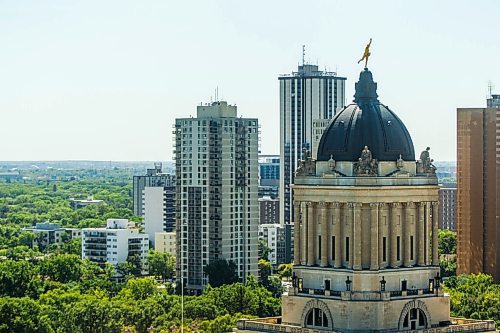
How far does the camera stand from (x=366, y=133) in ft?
196

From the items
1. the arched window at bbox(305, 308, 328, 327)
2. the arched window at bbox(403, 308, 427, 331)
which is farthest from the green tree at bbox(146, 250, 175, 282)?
the arched window at bbox(403, 308, 427, 331)

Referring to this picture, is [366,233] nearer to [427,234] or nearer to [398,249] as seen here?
[398,249]

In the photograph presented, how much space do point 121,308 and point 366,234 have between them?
198 feet

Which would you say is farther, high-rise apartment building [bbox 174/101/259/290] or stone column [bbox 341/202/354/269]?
high-rise apartment building [bbox 174/101/259/290]

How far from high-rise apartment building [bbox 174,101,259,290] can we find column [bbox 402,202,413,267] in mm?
108675

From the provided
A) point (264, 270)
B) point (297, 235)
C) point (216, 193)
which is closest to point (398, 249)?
point (297, 235)

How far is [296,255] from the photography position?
2399 inches

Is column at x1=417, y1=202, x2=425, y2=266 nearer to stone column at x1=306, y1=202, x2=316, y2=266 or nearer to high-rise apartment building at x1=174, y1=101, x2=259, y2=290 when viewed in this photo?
stone column at x1=306, y1=202, x2=316, y2=266

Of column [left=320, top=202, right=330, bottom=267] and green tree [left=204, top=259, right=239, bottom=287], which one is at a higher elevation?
column [left=320, top=202, right=330, bottom=267]

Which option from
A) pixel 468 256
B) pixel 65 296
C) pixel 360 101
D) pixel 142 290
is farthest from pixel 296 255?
pixel 468 256

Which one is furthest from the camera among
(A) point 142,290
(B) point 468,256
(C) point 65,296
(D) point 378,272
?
(B) point 468,256

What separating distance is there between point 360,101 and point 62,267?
111 meters

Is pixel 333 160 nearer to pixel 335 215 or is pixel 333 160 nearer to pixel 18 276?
pixel 335 215

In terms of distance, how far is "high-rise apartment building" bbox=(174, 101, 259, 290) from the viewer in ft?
555
